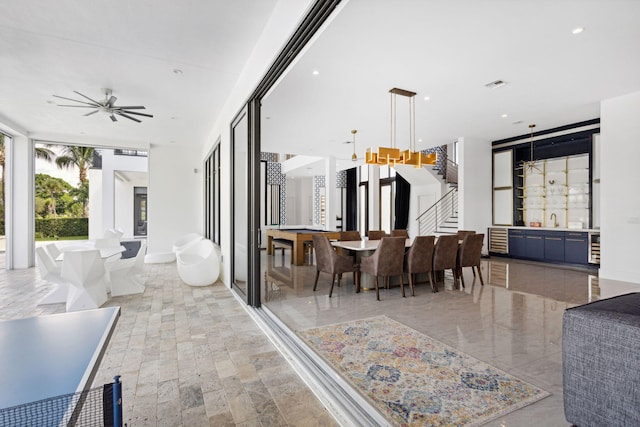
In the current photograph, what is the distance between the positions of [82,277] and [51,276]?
64 centimetres

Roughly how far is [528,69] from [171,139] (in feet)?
24.7

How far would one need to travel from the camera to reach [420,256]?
188 inches

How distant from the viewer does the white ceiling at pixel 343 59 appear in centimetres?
305

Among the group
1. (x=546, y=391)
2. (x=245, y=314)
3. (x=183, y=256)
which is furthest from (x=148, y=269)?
(x=546, y=391)

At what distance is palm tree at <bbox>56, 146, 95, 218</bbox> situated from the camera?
14195 millimetres

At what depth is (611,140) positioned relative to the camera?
217 inches

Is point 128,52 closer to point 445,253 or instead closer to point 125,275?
point 125,275

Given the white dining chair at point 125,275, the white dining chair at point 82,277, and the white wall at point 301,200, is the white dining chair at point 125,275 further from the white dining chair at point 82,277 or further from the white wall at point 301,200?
the white wall at point 301,200

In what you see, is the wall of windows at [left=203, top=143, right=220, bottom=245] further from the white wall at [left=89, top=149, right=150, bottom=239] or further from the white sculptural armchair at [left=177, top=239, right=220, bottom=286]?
the white wall at [left=89, top=149, right=150, bottom=239]

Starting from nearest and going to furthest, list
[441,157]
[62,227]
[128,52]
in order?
[128,52] → [441,157] → [62,227]

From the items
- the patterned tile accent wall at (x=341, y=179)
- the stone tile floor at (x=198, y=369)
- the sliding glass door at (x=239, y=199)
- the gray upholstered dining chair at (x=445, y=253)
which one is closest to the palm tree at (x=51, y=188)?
the stone tile floor at (x=198, y=369)

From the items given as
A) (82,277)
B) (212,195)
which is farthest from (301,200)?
(82,277)

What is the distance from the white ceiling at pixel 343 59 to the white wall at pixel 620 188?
A: 42cm

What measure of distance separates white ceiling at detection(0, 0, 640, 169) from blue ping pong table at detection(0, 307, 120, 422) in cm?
273
